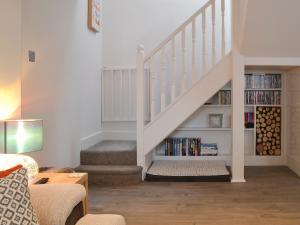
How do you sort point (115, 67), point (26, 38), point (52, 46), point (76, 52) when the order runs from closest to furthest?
1. point (26, 38)
2. point (52, 46)
3. point (76, 52)
4. point (115, 67)

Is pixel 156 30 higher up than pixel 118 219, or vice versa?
pixel 156 30

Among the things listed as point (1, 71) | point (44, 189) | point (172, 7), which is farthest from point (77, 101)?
point (44, 189)

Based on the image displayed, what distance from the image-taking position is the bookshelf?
19.2 ft

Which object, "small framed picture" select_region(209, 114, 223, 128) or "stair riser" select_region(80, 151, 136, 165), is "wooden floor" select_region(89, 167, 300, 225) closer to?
"stair riser" select_region(80, 151, 136, 165)

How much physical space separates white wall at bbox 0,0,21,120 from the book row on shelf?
3.05 m

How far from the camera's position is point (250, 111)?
5.93 meters

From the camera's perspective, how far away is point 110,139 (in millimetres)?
6215

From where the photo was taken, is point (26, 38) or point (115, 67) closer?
point (26, 38)

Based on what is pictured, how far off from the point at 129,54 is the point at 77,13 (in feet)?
4.67

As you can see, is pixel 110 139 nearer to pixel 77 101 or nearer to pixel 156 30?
pixel 77 101

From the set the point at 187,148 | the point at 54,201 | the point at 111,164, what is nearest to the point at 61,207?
the point at 54,201

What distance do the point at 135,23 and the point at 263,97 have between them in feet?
7.69

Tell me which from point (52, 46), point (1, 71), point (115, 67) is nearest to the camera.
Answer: point (1, 71)

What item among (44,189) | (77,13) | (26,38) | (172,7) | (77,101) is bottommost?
(44,189)
